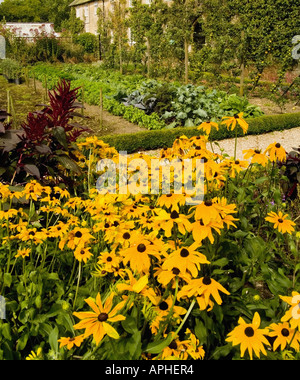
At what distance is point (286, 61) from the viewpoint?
38.3 feet

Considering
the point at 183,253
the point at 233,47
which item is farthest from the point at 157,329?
the point at 233,47

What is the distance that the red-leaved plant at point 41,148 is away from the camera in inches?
91.7

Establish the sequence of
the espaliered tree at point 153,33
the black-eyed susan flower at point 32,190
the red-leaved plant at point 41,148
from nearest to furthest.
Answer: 1. the black-eyed susan flower at point 32,190
2. the red-leaved plant at point 41,148
3. the espaliered tree at point 153,33

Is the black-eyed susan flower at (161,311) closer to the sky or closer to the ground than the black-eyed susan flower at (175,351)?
closer to the sky

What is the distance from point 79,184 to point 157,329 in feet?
4.87

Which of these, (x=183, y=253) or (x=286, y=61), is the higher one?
(x=286, y=61)

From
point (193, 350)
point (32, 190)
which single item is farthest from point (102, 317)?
point (32, 190)

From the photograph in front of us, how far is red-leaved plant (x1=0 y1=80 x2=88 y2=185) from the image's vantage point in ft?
7.64

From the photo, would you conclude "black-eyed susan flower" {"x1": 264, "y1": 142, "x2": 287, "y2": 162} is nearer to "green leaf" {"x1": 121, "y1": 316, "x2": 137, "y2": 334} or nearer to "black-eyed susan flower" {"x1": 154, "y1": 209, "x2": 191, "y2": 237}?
"black-eyed susan flower" {"x1": 154, "y1": 209, "x2": 191, "y2": 237}

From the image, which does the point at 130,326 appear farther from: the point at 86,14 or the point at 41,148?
the point at 86,14

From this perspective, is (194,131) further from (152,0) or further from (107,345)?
(152,0)

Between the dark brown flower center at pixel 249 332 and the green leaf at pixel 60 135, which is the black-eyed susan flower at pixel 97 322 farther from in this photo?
the green leaf at pixel 60 135

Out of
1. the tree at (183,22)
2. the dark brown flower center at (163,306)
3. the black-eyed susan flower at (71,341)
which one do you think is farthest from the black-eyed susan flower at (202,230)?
the tree at (183,22)

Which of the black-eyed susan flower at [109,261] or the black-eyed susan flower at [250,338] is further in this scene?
the black-eyed susan flower at [109,261]
